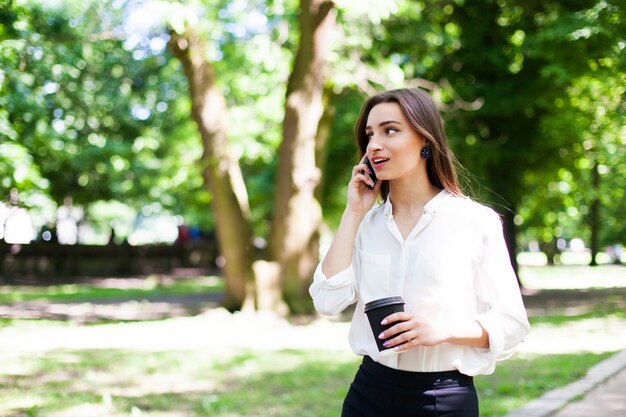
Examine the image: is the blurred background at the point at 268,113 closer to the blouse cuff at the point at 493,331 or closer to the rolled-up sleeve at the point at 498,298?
the rolled-up sleeve at the point at 498,298

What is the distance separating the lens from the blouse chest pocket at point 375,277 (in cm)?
252

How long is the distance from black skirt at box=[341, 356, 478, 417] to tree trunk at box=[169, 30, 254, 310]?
12.0 meters

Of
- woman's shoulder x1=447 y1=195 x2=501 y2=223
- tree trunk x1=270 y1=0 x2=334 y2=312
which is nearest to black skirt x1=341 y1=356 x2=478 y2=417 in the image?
woman's shoulder x1=447 y1=195 x2=501 y2=223

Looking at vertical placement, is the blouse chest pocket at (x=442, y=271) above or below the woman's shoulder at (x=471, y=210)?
below

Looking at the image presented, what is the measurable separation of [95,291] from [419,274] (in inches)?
846

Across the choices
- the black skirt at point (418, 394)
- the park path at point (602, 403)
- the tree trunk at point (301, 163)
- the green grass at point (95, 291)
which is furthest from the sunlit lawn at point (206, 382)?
the green grass at point (95, 291)

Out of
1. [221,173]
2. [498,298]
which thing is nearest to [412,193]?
[498,298]

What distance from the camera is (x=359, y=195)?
265 centimetres

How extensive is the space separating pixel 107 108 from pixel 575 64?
16.5 m

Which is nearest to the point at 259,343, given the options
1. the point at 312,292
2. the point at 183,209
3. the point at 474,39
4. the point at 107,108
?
the point at 312,292

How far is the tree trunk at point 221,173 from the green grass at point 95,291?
636 centimetres

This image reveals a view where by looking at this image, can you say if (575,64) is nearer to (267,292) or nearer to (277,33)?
(267,292)

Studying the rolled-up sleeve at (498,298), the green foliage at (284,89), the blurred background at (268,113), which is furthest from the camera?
the blurred background at (268,113)

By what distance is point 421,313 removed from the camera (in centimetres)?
242
